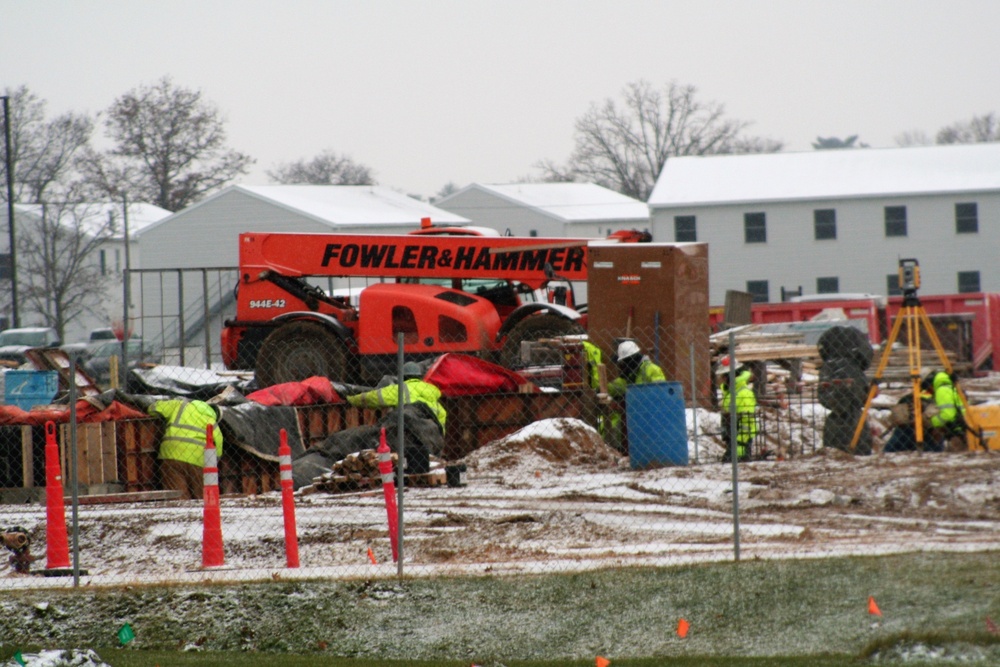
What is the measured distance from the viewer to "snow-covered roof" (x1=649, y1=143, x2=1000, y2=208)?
1801 inches

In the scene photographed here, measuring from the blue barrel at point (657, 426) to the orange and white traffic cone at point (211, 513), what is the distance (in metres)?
5.71

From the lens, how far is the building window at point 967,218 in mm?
44938

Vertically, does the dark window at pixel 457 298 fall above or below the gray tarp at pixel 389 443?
above

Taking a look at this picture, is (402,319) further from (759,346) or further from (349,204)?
(349,204)

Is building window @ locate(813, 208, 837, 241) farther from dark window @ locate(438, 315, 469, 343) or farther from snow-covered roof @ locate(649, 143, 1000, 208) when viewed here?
dark window @ locate(438, 315, 469, 343)

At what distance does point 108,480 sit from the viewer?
551 inches

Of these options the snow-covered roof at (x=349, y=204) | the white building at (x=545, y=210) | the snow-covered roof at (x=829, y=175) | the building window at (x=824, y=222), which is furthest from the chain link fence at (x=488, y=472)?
the white building at (x=545, y=210)

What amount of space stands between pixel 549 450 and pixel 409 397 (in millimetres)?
1799

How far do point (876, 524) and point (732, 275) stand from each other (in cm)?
3606

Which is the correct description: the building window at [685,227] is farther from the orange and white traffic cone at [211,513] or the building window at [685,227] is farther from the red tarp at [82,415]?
the orange and white traffic cone at [211,513]

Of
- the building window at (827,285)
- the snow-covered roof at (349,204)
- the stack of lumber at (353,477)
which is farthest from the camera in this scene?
the snow-covered roof at (349,204)

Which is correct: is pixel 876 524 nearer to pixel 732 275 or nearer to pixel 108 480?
pixel 108 480

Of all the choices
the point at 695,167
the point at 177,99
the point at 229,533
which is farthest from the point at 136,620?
the point at 177,99

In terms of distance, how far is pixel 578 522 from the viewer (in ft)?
38.5
